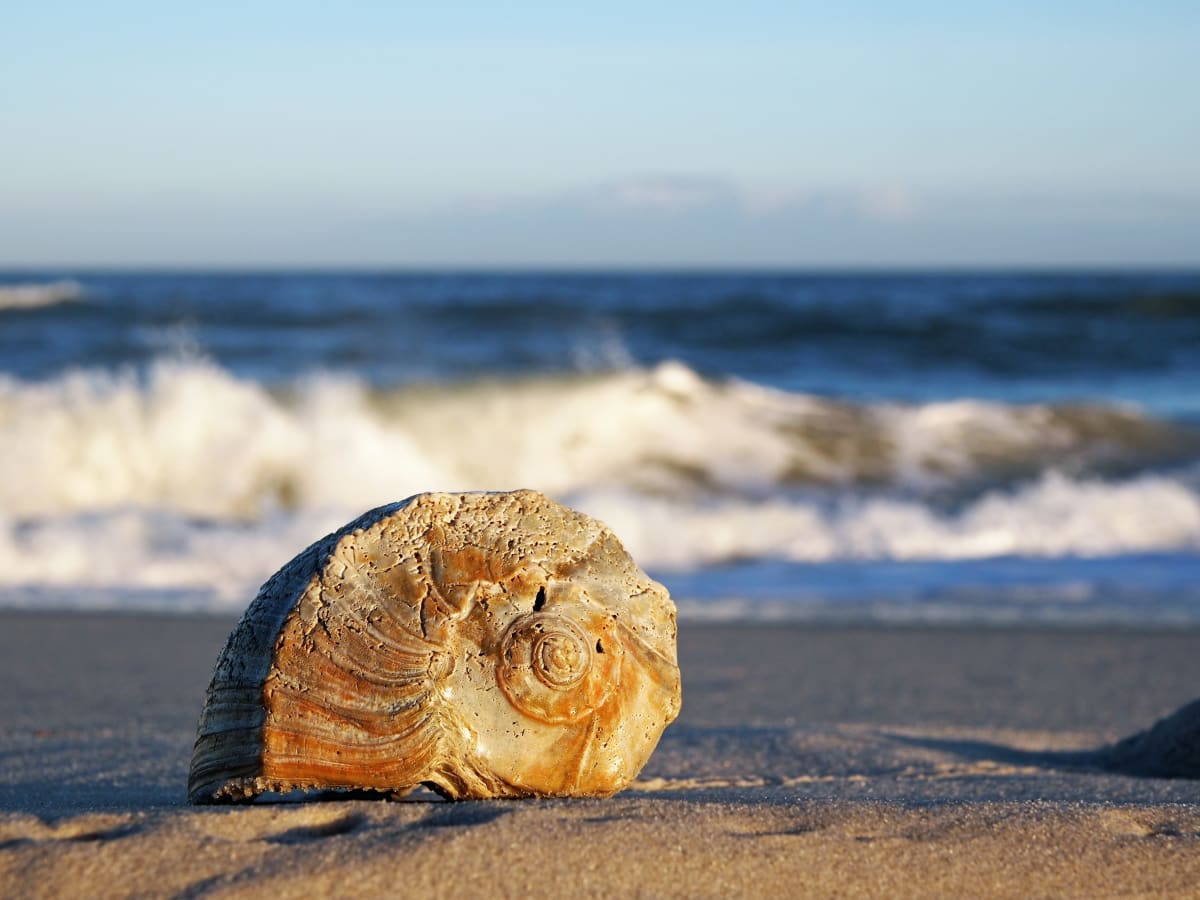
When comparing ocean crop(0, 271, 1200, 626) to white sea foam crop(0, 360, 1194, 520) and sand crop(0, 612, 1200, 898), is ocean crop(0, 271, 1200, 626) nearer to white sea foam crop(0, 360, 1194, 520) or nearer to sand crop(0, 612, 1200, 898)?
white sea foam crop(0, 360, 1194, 520)

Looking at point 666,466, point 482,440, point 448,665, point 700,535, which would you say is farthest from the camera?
point 482,440

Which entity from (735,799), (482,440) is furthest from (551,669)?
(482,440)

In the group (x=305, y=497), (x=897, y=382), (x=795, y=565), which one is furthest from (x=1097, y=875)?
(x=897, y=382)

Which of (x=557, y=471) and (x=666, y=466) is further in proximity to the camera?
(x=557, y=471)

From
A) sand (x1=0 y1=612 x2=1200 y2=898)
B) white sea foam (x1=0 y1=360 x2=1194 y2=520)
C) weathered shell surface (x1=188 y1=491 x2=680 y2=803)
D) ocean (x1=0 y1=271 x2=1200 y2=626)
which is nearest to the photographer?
sand (x1=0 y1=612 x2=1200 y2=898)

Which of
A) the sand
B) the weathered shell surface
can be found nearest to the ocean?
the sand

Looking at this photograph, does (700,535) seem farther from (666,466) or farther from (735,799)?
(735,799)
